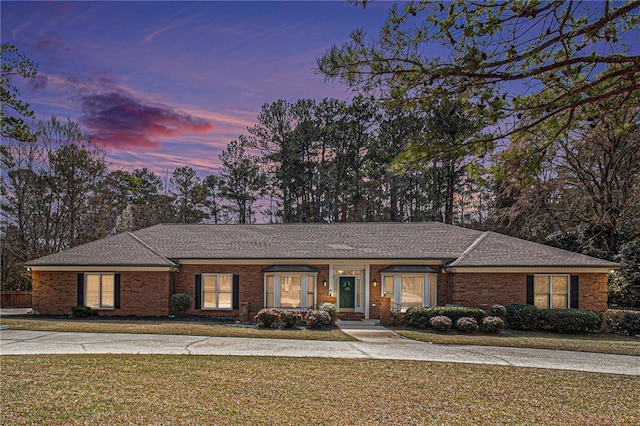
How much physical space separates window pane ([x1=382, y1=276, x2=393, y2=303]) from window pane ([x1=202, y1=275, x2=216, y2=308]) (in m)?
7.87

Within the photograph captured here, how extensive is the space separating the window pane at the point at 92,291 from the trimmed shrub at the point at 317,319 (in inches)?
402

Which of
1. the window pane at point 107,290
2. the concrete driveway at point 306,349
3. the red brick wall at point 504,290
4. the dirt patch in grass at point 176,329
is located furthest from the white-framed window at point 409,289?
the window pane at point 107,290

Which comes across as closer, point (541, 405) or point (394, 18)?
point (394, 18)

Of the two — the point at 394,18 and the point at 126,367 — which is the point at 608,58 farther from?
the point at 126,367

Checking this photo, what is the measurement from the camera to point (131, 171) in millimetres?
47031

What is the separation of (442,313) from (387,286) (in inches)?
123

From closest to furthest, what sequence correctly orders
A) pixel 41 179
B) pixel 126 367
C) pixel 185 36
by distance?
pixel 126 367, pixel 185 36, pixel 41 179

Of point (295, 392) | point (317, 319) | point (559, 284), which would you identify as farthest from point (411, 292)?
point (295, 392)

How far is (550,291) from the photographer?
1878 cm

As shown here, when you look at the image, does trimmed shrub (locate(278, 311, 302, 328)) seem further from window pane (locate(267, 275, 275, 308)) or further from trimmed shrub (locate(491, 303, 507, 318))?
trimmed shrub (locate(491, 303, 507, 318))

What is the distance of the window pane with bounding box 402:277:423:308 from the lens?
19.5 m

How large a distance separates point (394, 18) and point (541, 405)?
6.82 m

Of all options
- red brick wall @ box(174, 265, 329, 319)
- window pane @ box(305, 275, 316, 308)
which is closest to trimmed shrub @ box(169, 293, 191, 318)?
red brick wall @ box(174, 265, 329, 319)

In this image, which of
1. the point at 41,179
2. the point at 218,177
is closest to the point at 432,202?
the point at 218,177
